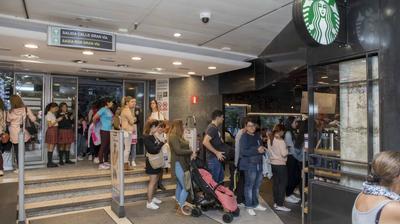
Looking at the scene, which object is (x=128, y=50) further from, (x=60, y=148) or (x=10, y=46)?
(x=60, y=148)

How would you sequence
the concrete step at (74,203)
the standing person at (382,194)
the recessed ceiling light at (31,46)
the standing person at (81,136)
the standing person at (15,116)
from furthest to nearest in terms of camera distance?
the standing person at (81,136) → the standing person at (15,116) → the concrete step at (74,203) → the recessed ceiling light at (31,46) → the standing person at (382,194)

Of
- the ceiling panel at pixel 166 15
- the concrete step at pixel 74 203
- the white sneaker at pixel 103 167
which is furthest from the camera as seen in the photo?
the white sneaker at pixel 103 167

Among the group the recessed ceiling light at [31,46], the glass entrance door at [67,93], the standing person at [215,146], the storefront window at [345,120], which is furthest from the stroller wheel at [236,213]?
the glass entrance door at [67,93]

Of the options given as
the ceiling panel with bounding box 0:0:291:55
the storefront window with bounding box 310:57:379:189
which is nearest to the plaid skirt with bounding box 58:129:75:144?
the ceiling panel with bounding box 0:0:291:55

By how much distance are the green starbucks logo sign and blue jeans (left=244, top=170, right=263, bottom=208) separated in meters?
2.63

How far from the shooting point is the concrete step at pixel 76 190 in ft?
17.4

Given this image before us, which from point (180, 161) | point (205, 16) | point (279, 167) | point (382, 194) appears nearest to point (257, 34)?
point (205, 16)

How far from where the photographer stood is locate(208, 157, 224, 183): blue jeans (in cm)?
532

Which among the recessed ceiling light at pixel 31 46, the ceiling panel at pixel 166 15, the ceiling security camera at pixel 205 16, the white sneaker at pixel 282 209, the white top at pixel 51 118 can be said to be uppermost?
the ceiling panel at pixel 166 15

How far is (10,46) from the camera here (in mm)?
4906

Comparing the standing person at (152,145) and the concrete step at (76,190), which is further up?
the standing person at (152,145)

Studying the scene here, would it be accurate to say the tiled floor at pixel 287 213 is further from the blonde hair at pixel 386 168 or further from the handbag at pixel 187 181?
the blonde hair at pixel 386 168

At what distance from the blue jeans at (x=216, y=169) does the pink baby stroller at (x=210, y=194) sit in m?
0.34

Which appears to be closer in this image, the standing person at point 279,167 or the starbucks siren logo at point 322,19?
the starbucks siren logo at point 322,19
